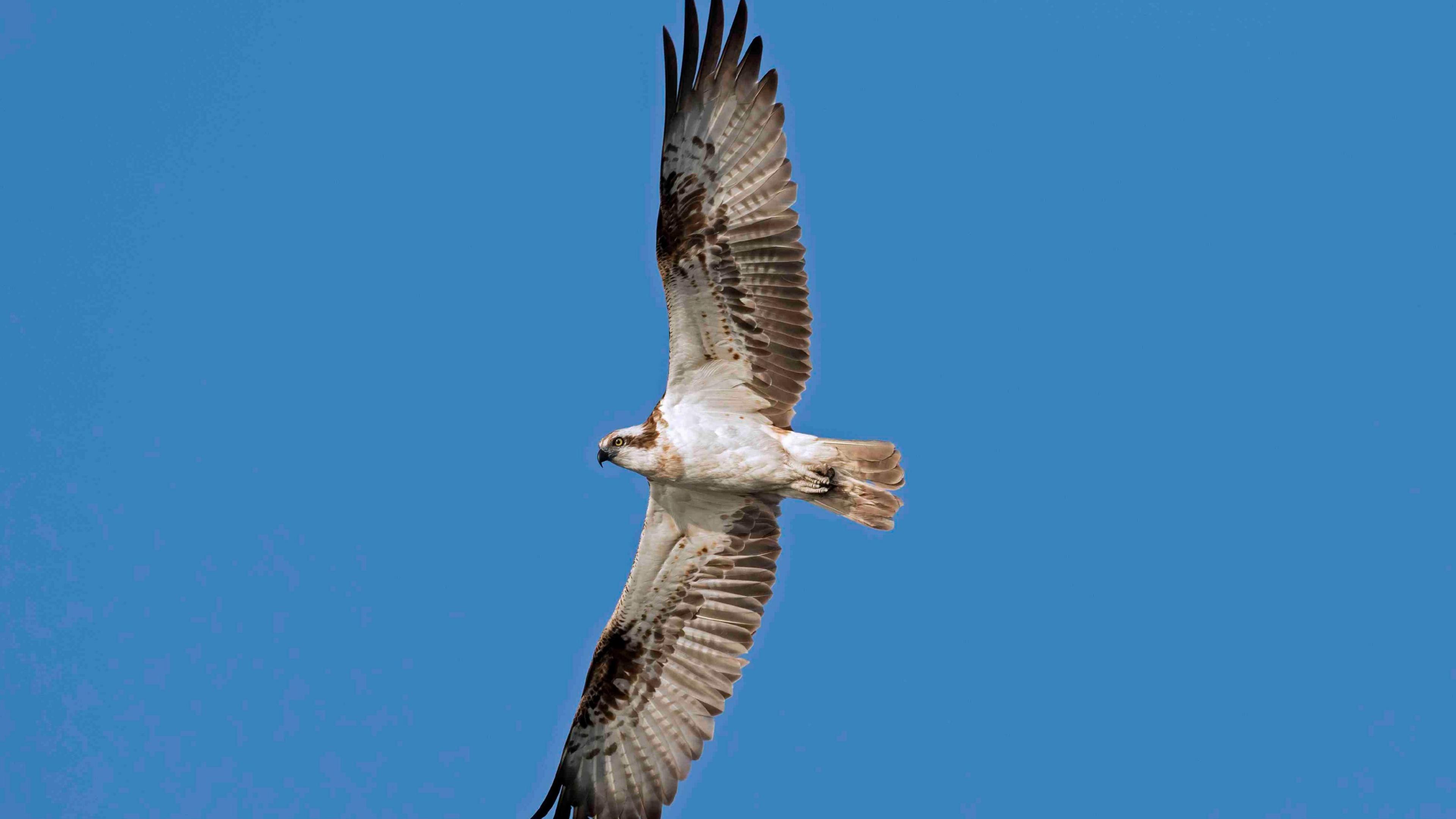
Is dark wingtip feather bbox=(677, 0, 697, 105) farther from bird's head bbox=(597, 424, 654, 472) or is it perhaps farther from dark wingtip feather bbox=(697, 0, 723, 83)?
bird's head bbox=(597, 424, 654, 472)

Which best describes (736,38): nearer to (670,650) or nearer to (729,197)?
(729,197)

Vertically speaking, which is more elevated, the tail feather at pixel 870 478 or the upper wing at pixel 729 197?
the upper wing at pixel 729 197

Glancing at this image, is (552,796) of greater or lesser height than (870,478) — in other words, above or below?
below

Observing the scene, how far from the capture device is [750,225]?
1134cm

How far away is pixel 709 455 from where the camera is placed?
11.7m

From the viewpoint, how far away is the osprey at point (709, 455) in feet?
37.1

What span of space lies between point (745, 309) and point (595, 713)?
3579mm

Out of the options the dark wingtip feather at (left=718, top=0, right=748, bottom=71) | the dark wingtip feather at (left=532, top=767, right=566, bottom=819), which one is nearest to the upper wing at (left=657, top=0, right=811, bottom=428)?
the dark wingtip feather at (left=718, top=0, right=748, bottom=71)

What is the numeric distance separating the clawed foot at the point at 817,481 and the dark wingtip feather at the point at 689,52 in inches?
111

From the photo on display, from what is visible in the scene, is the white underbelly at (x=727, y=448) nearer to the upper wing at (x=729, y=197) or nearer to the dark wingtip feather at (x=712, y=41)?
the upper wing at (x=729, y=197)

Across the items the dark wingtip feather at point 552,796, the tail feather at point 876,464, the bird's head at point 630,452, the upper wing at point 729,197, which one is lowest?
the dark wingtip feather at point 552,796

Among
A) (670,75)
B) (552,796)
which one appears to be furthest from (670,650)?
(670,75)

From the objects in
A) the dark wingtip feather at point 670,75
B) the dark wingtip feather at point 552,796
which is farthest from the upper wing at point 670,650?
the dark wingtip feather at point 670,75

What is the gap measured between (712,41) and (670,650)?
15.5ft
